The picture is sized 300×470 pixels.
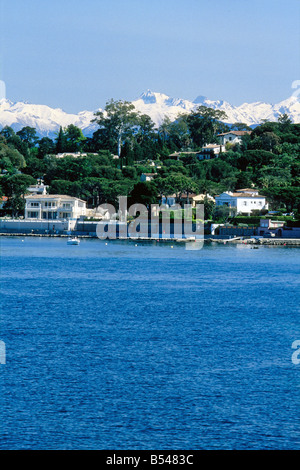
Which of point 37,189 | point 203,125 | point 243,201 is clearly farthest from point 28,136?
point 243,201

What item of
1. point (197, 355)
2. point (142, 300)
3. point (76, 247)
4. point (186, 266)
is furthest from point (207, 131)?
point (197, 355)

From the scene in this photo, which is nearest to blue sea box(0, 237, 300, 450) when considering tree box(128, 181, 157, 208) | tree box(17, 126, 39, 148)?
tree box(128, 181, 157, 208)

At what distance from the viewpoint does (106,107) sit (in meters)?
146

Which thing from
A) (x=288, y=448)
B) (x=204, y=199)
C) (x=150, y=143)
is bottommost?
(x=288, y=448)

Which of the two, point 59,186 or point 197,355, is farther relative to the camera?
point 59,186

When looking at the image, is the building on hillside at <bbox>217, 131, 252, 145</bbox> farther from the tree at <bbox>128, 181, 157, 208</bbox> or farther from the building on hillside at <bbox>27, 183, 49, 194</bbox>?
the tree at <bbox>128, 181, 157, 208</bbox>

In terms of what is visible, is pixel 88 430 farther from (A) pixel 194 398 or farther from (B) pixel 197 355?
(B) pixel 197 355

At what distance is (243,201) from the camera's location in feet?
325

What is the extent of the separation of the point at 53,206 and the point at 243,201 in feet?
95.3

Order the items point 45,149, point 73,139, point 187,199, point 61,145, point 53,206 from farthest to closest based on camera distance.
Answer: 1. point 73,139
2. point 45,149
3. point 61,145
4. point 53,206
5. point 187,199

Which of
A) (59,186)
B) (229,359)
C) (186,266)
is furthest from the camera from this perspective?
(59,186)

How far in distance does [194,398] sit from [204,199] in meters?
81.7

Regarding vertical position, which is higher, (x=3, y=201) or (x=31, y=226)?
(x=3, y=201)

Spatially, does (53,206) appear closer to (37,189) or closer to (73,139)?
(37,189)
